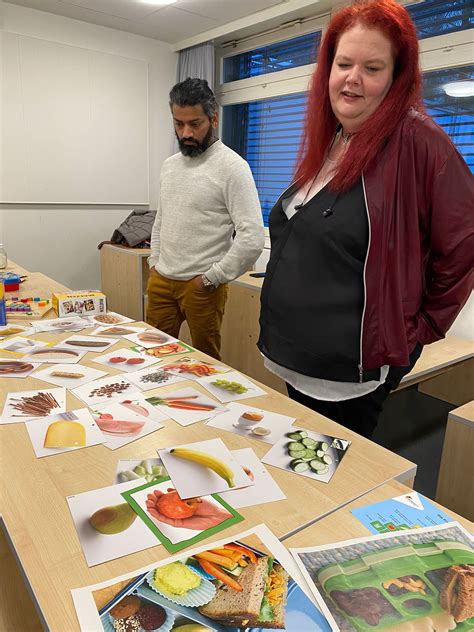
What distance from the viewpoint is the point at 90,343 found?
5.01 ft

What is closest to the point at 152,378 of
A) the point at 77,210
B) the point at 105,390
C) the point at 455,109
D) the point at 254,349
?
the point at 105,390

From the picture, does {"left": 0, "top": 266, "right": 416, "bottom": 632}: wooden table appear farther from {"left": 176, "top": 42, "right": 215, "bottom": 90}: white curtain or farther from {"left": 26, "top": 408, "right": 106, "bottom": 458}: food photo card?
{"left": 176, "top": 42, "right": 215, "bottom": 90}: white curtain

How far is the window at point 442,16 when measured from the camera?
273 centimetres

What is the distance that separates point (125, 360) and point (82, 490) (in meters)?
→ 0.61

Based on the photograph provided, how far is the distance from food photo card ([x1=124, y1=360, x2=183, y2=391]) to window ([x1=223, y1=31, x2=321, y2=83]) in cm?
303

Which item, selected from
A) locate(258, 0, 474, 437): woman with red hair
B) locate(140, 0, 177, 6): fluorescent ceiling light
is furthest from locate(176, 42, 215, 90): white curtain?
locate(258, 0, 474, 437): woman with red hair

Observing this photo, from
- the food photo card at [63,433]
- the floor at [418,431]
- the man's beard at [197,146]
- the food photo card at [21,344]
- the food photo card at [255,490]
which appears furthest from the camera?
the floor at [418,431]

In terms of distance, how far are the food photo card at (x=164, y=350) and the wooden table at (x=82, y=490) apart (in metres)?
0.37

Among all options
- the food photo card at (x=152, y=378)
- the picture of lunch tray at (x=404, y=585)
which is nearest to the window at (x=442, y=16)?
the food photo card at (x=152, y=378)

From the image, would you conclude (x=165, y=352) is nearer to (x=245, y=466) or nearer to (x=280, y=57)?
(x=245, y=466)

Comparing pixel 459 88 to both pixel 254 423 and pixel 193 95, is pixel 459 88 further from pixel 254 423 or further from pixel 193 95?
pixel 254 423

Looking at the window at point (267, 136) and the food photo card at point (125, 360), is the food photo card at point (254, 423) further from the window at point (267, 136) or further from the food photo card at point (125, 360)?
the window at point (267, 136)

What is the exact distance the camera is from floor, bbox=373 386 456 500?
7.22ft

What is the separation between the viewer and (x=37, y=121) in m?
3.83
